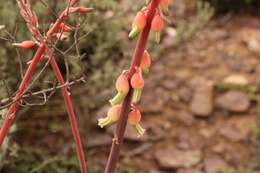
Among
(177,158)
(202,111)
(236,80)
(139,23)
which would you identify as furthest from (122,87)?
(236,80)

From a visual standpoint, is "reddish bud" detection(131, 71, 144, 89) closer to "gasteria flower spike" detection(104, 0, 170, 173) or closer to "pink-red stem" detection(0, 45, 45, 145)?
"gasteria flower spike" detection(104, 0, 170, 173)

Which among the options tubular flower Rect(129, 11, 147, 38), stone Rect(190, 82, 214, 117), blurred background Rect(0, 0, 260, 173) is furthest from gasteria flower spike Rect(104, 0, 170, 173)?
stone Rect(190, 82, 214, 117)

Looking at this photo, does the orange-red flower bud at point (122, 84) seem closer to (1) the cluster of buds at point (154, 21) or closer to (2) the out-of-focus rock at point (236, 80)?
(1) the cluster of buds at point (154, 21)

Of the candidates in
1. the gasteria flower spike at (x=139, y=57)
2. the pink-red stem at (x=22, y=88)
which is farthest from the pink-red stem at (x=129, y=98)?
the pink-red stem at (x=22, y=88)

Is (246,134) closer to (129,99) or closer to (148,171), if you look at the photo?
(148,171)

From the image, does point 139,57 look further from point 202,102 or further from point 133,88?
point 202,102

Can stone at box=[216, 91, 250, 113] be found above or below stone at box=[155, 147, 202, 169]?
above

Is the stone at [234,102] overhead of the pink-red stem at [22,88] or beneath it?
beneath

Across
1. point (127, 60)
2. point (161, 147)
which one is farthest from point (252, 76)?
point (127, 60)
